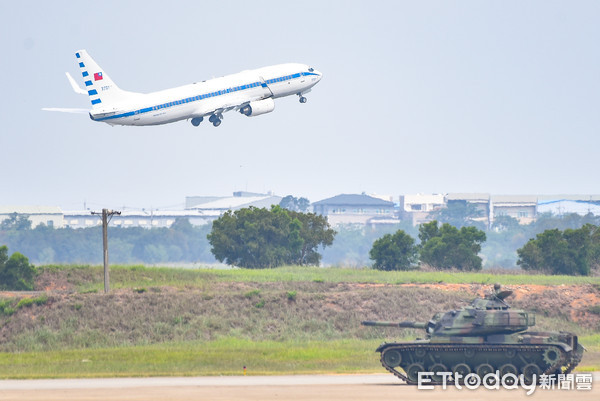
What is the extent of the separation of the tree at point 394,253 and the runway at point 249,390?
47.6 metres

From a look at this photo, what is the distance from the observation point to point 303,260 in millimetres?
92625

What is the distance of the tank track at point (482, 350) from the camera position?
3334 cm

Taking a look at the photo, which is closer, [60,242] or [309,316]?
[309,316]

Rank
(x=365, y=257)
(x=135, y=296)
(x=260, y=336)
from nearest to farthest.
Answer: (x=260, y=336)
(x=135, y=296)
(x=365, y=257)

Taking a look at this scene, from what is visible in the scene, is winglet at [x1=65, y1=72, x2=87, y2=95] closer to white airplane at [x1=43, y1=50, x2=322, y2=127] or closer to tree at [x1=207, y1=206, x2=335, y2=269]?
white airplane at [x1=43, y1=50, x2=322, y2=127]

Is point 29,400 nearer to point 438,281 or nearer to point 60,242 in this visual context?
point 438,281

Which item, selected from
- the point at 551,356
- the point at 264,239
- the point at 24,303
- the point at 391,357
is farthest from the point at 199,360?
the point at 264,239

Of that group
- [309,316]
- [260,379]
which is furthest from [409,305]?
[260,379]

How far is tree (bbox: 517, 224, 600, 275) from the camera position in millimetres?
78250

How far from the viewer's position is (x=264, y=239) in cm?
8981

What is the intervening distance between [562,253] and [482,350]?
46.3 meters

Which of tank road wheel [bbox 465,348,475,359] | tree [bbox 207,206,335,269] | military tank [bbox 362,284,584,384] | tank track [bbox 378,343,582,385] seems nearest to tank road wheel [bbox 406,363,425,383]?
military tank [bbox 362,284,584,384]

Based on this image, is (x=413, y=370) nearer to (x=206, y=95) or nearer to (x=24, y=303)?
(x=24, y=303)

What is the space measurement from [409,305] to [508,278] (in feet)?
45.5
